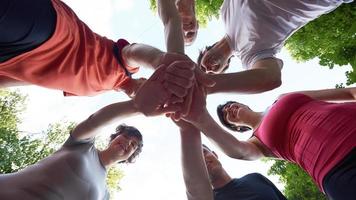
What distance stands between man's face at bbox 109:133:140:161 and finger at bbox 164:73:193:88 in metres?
1.16

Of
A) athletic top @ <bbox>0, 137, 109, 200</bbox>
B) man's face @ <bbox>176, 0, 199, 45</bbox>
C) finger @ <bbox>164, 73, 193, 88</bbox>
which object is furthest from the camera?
man's face @ <bbox>176, 0, 199, 45</bbox>

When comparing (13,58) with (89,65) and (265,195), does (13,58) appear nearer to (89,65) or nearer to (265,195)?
(89,65)

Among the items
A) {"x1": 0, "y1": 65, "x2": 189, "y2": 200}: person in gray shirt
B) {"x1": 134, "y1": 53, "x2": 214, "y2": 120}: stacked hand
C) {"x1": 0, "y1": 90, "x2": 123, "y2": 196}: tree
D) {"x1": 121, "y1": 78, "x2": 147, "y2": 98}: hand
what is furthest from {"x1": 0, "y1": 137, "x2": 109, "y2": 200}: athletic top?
{"x1": 0, "y1": 90, "x2": 123, "y2": 196}: tree

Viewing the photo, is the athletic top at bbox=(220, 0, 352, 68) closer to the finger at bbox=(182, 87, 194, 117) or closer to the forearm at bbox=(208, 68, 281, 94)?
the forearm at bbox=(208, 68, 281, 94)

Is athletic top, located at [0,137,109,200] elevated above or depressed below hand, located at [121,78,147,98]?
below

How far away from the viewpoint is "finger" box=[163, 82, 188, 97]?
1848 millimetres

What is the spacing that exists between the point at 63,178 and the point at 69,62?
678 mm

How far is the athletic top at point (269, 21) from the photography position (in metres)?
2.25

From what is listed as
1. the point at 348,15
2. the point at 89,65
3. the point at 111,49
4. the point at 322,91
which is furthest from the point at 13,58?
the point at 348,15

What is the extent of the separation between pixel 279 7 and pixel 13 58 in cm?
170

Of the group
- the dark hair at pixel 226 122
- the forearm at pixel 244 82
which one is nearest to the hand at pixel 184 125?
the forearm at pixel 244 82

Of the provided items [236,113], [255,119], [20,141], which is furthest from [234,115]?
[20,141]

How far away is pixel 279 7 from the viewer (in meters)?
2.25

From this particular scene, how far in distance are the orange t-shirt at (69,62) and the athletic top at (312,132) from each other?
1.05 m
